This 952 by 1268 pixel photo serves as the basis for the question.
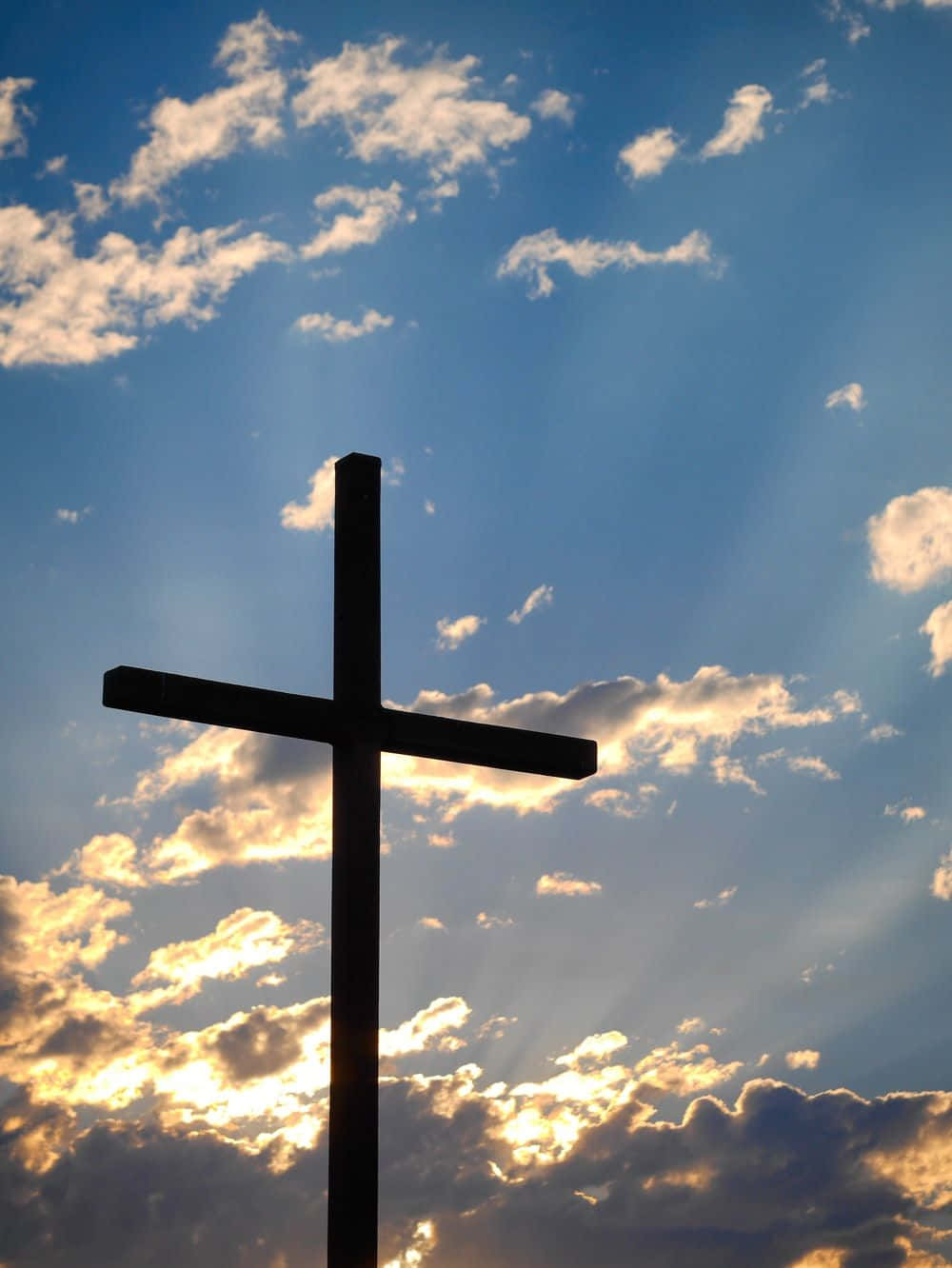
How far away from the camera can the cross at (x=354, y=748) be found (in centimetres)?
861

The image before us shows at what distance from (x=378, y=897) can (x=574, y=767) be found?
195 cm

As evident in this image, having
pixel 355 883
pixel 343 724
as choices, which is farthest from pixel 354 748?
pixel 355 883

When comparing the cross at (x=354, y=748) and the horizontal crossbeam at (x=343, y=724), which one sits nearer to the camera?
the cross at (x=354, y=748)

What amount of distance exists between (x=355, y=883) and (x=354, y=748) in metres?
0.82

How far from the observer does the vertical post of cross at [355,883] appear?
28.1 ft

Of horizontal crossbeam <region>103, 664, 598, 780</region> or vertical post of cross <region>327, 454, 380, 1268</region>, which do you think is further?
horizontal crossbeam <region>103, 664, 598, 780</region>

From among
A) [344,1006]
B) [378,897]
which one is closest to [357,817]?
[378,897]

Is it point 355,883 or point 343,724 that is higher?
point 343,724

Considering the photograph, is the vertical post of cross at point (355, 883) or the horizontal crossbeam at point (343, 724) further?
the horizontal crossbeam at point (343, 724)

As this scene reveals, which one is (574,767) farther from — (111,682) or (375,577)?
(111,682)

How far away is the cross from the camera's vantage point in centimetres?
861

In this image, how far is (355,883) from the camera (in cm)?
910

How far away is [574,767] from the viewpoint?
10.6 m

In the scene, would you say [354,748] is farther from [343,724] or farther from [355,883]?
[355,883]
